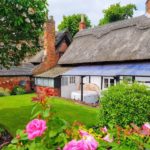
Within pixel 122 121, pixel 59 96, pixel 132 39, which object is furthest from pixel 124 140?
pixel 59 96

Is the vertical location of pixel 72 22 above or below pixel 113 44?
above

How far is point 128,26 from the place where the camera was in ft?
93.5

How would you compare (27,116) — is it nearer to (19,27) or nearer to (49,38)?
(19,27)

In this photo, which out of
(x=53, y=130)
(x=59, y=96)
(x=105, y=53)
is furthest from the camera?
(x=59, y=96)

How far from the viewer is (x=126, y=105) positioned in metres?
11.4

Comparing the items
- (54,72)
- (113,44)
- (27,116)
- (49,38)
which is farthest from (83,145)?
(49,38)

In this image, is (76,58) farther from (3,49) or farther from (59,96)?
(3,49)

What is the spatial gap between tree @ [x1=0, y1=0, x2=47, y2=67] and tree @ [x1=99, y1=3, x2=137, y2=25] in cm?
4722

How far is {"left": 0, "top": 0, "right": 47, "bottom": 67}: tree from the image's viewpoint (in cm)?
1196

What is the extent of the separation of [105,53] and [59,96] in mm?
6331

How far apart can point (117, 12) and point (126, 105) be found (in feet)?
166

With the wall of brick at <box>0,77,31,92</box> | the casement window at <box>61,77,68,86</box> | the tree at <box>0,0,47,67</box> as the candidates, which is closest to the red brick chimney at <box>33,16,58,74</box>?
the wall of brick at <box>0,77,31,92</box>

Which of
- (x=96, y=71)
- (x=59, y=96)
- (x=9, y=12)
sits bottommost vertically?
(x=59, y=96)

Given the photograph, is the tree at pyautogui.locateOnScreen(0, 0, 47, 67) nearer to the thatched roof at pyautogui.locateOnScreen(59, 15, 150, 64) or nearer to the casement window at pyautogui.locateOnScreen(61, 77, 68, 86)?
the thatched roof at pyautogui.locateOnScreen(59, 15, 150, 64)
